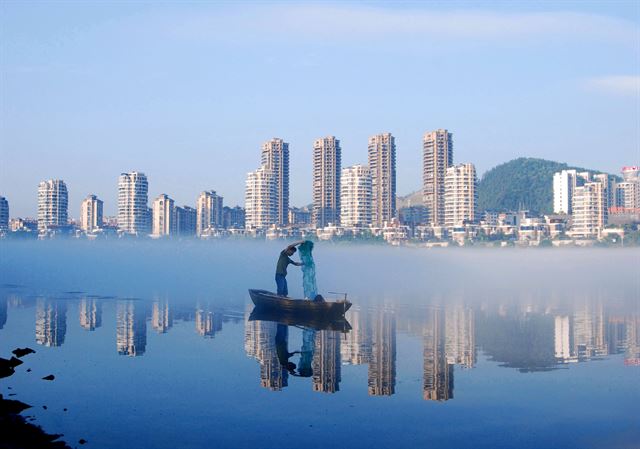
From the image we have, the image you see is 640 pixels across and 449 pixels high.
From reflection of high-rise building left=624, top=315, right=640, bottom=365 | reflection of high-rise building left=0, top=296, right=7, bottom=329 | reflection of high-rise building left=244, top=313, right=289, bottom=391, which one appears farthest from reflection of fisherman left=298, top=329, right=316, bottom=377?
reflection of high-rise building left=0, top=296, right=7, bottom=329

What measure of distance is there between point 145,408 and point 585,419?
15.0m

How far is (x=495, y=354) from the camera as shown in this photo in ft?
124

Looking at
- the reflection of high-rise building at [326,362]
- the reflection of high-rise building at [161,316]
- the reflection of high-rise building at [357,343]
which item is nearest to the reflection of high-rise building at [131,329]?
the reflection of high-rise building at [161,316]

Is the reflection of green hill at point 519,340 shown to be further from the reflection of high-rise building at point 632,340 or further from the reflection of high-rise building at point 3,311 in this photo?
the reflection of high-rise building at point 3,311

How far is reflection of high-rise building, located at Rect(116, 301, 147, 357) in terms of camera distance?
3850 cm

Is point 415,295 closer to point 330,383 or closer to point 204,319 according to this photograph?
point 204,319

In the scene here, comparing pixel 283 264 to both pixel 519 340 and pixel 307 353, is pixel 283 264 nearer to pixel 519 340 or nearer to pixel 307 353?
pixel 307 353

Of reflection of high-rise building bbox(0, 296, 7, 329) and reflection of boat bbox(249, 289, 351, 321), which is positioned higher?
reflection of boat bbox(249, 289, 351, 321)

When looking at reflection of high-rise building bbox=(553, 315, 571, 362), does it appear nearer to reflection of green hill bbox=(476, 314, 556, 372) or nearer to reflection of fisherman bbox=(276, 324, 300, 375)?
reflection of green hill bbox=(476, 314, 556, 372)

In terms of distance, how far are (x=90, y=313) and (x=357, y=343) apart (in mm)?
24293

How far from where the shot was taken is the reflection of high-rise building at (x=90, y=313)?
156 ft

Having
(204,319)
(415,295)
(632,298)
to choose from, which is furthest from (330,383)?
(632,298)

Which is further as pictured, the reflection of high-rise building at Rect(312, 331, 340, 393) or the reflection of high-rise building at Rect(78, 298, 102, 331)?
the reflection of high-rise building at Rect(78, 298, 102, 331)

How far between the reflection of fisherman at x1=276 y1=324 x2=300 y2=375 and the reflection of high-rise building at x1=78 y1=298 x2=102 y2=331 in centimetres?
1161
